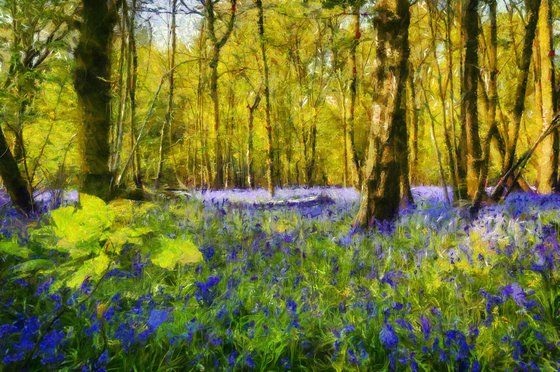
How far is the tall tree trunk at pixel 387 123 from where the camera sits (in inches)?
227

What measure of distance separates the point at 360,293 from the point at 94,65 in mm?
5374

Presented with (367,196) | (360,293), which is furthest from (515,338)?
(367,196)

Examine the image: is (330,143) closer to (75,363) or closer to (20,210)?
(20,210)

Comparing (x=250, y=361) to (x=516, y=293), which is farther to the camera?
(x=516, y=293)

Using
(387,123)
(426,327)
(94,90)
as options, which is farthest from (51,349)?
(94,90)

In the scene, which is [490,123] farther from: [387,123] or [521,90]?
[387,123]

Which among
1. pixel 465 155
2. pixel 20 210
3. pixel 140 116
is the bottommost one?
pixel 20 210

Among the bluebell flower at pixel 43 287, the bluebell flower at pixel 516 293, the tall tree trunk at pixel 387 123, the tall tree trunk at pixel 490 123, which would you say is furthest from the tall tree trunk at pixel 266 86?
the bluebell flower at pixel 516 293

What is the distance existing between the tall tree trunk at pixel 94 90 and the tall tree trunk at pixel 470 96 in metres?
6.65

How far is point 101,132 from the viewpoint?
245 inches

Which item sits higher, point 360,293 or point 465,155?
point 465,155

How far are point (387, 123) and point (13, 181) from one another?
620 centimetres


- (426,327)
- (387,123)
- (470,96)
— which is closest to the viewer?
(426,327)

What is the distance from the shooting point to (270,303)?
2.91m
